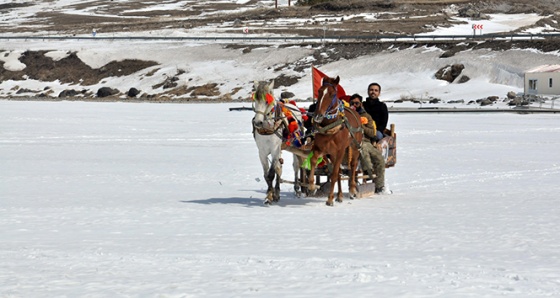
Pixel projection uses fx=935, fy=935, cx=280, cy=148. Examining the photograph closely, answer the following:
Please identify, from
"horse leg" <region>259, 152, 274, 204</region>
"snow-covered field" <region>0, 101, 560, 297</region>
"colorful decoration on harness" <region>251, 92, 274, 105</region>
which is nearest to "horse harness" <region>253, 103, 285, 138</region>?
"colorful decoration on harness" <region>251, 92, 274, 105</region>

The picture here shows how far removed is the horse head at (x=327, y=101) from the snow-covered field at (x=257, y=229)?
58.7 inches

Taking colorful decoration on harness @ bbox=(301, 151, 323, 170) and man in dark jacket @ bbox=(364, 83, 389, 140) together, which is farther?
man in dark jacket @ bbox=(364, 83, 389, 140)

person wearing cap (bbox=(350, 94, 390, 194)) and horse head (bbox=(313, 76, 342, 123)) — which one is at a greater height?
horse head (bbox=(313, 76, 342, 123))

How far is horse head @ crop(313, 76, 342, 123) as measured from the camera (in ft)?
47.8

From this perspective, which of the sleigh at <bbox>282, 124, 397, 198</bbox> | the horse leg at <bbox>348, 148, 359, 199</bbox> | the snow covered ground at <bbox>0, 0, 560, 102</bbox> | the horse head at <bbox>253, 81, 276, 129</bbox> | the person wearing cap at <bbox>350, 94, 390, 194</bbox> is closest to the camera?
the horse head at <bbox>253, 81, 276, 129</bbox>

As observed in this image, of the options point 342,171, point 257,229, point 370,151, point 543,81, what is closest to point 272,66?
point 543,81

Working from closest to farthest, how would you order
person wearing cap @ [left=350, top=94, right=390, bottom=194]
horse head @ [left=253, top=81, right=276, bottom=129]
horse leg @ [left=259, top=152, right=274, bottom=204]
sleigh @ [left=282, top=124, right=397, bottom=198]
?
horse head @ [left=253, top=81, right=276, bottom=129] → horse leg @ [left=259, top=152, right=274, bottom=204] → sleigh @ [left=282, top=124, right=397, bottom=198] → person wearing cap @ [left=350, top=94, right=390, bottom=194]

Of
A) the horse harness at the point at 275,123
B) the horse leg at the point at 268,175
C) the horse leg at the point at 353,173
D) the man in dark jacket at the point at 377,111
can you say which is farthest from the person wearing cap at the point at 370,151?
the horse leg at the point at 268,175

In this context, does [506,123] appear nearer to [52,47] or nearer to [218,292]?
[218,292]

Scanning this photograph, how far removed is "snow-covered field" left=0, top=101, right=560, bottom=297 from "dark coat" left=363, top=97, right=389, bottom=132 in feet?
4.55

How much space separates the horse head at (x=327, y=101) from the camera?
14578mm

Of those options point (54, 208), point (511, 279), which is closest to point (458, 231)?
point (511, 279)

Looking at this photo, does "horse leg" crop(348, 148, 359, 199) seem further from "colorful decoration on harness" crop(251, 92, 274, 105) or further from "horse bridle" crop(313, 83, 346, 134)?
"colorful decoration on harness" crop(251, 92, 274, 105)

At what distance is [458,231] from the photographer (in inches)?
464
